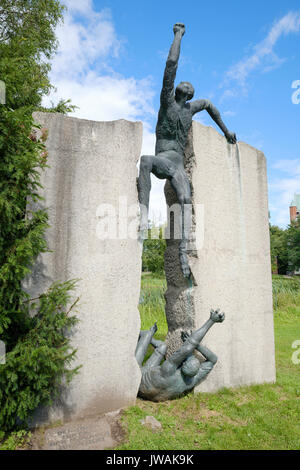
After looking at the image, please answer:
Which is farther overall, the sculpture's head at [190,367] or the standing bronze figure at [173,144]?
the standing bronze figure at [173,144]

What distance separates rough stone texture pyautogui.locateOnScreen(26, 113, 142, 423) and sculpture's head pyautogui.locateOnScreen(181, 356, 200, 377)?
55cm

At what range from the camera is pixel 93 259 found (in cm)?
368

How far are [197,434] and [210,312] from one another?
1.38 meters

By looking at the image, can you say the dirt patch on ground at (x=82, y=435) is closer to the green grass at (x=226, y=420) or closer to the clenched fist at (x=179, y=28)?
the green grass at (x=226, y=420)

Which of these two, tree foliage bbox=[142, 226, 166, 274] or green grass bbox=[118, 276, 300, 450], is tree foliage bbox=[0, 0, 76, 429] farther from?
tree foliage bbox=[142, 226, 166, 274]

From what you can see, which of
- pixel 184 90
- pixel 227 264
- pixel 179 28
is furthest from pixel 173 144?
pixel 227 264

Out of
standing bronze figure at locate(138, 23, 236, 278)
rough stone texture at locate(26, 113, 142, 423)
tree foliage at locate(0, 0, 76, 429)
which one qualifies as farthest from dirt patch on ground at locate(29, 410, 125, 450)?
standing bronze figure at locate(138, 23, 236, 278)

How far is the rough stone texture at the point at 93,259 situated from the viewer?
11.5 feet

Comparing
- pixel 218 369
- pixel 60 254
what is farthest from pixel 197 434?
pixel 60 254

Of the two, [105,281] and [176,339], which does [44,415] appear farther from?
[176,339]

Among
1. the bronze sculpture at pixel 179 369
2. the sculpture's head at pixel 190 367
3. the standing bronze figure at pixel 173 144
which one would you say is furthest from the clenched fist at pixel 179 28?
the sculpture's head at pixel 190 367

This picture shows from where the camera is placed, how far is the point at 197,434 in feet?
11.0

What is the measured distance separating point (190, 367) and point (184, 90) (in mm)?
3502

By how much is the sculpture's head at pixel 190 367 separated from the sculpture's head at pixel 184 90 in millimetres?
3378
